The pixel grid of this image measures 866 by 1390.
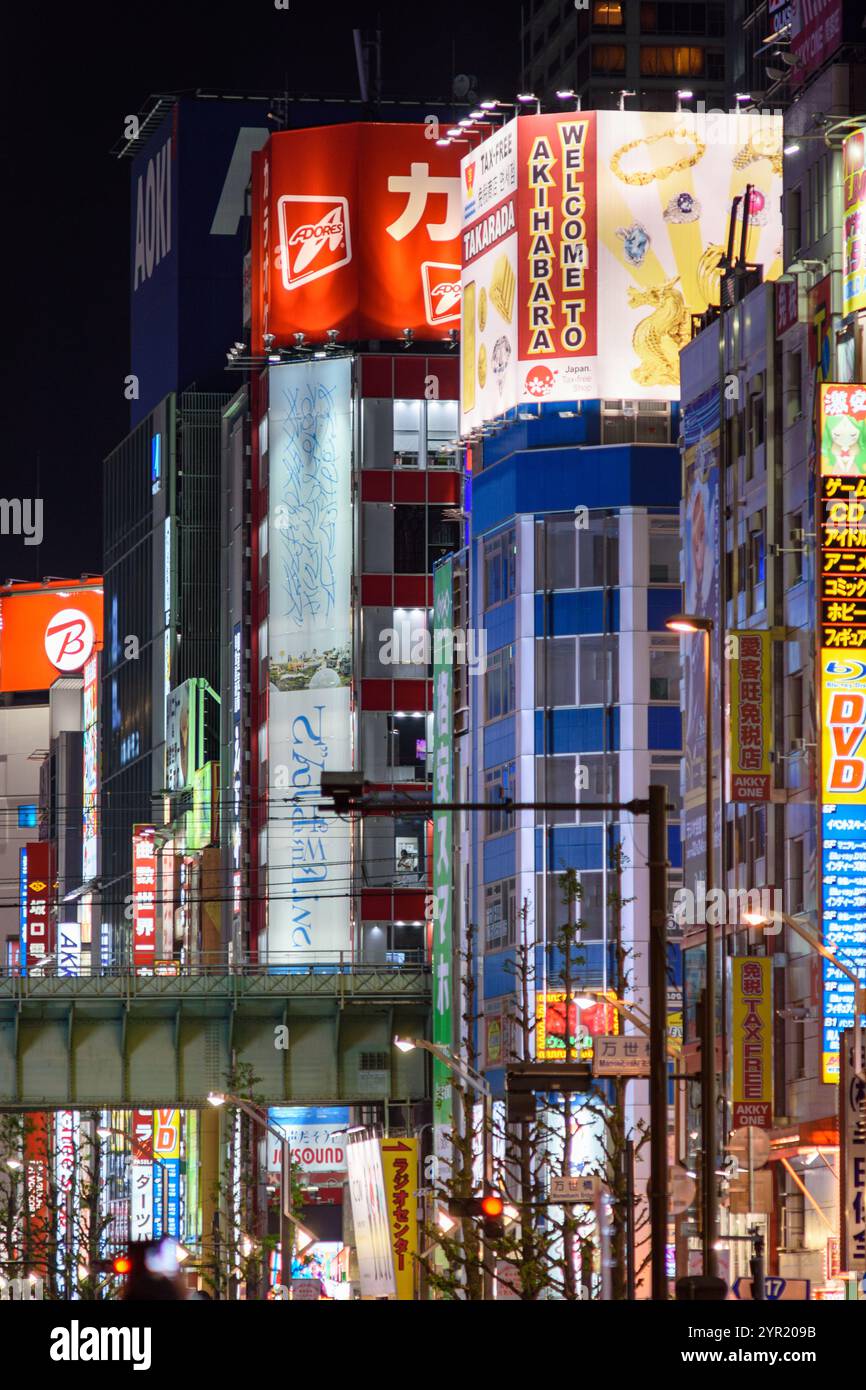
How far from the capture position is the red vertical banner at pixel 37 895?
6845 inches

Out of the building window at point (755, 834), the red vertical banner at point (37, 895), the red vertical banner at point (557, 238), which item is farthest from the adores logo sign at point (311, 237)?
the red vertical banner at point (37, 895)

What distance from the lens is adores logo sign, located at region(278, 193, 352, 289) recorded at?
119000mm

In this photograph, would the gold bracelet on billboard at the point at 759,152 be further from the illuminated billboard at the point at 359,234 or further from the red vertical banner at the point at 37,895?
the red vertical banner at the point at 37,895

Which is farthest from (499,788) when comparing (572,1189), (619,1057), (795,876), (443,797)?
(619,1057)

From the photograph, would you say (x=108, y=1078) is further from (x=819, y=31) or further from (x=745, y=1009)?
(x=819, y=31)

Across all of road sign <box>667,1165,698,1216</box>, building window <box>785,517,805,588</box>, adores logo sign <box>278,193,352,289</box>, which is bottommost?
road sign <box>667,1165,698,1216</box>

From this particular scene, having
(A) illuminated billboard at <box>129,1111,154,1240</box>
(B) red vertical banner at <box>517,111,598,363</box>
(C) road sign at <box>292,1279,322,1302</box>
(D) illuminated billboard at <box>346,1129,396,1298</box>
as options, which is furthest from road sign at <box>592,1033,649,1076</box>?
Result: (A) illuminated billboard at <box>129,1111,154,1240</box>

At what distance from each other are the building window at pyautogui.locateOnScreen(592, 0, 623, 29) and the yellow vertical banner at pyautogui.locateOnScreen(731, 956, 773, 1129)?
127 m

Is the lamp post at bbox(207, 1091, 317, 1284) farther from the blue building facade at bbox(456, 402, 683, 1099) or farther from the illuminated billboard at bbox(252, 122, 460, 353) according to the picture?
the illuminated billboard at bbox(252, 122, 460, 353)

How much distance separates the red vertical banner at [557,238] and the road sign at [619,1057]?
58.3 metres

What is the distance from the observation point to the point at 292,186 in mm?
119062

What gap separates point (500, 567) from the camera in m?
92.4

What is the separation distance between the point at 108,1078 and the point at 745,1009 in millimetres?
19386
